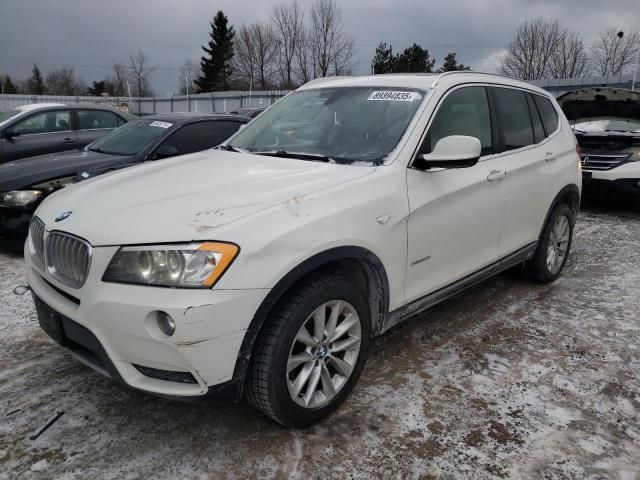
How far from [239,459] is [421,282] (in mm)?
1405

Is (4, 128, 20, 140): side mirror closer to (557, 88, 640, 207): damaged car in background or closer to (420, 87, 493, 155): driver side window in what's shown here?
(420, 87, 493, 155): driver side window

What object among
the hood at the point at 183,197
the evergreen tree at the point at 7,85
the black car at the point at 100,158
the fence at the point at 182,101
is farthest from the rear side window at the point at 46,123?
the evergreen tree at the point at 7,85

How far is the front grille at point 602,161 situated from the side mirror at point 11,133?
848cm

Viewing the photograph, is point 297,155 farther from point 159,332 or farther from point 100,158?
point 100,158

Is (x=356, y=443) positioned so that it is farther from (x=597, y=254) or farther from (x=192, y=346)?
(x=597, y=254)

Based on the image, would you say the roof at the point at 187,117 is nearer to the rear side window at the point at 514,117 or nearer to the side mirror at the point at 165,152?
the side mirror at the point at 165,152

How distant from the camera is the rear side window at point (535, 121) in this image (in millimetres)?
4215

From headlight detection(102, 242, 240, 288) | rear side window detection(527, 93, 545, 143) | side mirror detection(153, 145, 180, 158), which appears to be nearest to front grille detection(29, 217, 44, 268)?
headlight detection(102, 242, 240, 288)

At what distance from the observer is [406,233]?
279 cm

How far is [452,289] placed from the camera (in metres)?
3.32

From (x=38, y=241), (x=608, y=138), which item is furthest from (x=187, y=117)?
(x=608, y=138)

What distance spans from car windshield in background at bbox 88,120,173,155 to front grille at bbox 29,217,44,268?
322 centimetres

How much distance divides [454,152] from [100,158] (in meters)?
4.36

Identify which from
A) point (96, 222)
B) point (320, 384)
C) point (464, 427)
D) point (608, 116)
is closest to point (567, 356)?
point (464, 427)
